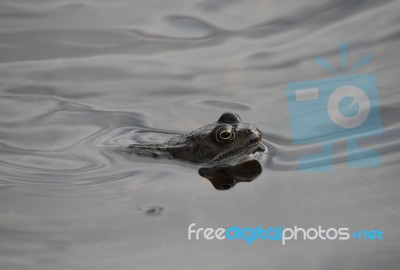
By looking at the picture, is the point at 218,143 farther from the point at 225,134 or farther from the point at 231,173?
the point at 231,173

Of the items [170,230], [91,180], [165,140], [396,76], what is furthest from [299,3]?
[170,230]

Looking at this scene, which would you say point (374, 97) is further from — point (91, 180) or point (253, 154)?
point (91, 180)

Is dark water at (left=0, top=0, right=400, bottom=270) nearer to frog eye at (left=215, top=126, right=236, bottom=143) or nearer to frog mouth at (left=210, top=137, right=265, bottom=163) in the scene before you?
frog mouth at (left=210, top=137, right=265, bottom=163)

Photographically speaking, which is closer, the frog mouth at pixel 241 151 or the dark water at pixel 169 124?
the dark water at pixel 169 124

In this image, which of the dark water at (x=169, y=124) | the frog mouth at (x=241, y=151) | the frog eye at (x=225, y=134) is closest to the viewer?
the dark water at (x=169, y=124)

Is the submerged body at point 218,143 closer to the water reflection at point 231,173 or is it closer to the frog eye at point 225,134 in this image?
the frog eye at point 225,134

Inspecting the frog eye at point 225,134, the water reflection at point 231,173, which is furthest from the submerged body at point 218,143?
the water reflection at point 231,173

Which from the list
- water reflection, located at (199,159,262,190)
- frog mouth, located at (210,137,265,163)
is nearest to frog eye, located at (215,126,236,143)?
frog mouth, located at (210,137,265,163)
